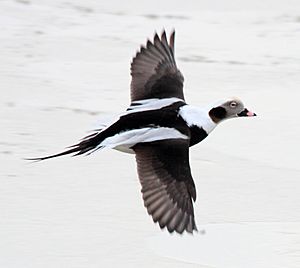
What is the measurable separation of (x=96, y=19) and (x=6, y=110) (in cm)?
165

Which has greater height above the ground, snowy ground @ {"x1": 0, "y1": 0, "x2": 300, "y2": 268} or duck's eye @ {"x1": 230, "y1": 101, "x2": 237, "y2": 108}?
duck's eye @ {"x1": 230, "y1": 101, "x2": 237, "y2": 108}

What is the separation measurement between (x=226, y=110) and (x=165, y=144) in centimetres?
36

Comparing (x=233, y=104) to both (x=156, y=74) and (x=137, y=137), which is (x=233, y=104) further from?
(x=137, y=137)

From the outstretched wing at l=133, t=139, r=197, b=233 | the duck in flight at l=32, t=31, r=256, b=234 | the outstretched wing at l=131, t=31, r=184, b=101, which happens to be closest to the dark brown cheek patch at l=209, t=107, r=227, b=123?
the duck in flight at l=32, t=31, r=256, b=234

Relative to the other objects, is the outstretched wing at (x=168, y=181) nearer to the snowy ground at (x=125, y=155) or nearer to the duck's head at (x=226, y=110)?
the snowy ground at (x=125, y=155)

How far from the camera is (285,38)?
19.2 ft

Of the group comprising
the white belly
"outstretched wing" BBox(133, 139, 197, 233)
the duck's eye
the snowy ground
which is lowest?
the snowy ground

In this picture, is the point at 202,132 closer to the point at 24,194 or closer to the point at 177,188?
the point at 177,188

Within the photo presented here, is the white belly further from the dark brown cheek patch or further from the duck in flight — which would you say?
the dark brown cheek patch

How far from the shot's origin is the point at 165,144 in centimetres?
344

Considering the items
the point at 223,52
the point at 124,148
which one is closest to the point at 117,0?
the point at 223,52

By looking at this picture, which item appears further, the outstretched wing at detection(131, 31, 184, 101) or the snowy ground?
the outstretched wing at detection(131, 31, 184, 101)

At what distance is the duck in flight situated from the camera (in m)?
3.33

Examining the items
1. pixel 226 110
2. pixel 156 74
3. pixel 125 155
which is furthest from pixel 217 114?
pixel 125 155
